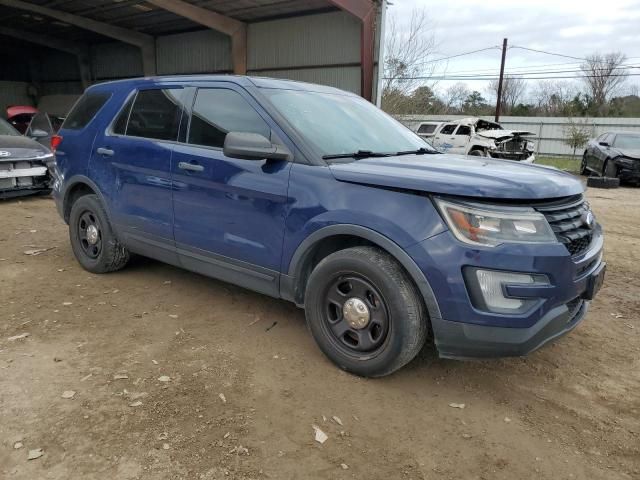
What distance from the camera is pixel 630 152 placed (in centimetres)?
1473

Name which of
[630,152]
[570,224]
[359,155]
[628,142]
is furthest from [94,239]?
[628,142]

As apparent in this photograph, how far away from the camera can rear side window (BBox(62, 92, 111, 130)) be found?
4.76m

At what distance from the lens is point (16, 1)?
1684 cm

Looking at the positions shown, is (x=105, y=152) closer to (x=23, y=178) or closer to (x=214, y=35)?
(x=23, y=178)

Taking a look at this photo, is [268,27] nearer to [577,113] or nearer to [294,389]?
[294,389]

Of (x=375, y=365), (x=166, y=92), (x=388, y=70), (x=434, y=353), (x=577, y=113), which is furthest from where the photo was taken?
(x=577, y=113)

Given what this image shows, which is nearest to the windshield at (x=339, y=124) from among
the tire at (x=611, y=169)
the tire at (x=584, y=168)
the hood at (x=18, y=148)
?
the hood at (x=18, y=148)

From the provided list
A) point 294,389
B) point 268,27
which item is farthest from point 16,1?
point 294,389

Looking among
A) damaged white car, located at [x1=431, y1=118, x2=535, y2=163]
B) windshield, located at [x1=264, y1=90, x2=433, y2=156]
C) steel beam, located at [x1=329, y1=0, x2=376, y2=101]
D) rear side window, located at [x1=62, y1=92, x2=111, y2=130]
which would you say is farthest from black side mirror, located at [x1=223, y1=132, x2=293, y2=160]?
damaged white car, located at [x1=431, y1=118, x2=535, y2=163]

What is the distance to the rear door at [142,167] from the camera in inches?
158

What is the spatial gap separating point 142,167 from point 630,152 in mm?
15112

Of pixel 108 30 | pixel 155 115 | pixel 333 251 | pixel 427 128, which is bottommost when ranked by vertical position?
pixel 333 251

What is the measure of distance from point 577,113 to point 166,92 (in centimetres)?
3650

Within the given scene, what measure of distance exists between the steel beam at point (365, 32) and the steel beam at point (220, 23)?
462 centimetres
